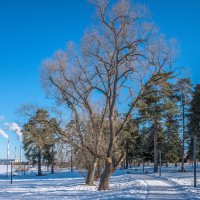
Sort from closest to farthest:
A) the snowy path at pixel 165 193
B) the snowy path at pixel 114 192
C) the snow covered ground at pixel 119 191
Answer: the snowy path at pixel 165 193 < the snowy path at pixel 114 192 < the snow covered ground at pixel 119 191

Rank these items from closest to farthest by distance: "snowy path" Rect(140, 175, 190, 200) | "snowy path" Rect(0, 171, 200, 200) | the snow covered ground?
"snowy path" Rect(140, 175, 190, 200), "snowy path" Rect(0, 171, 200, 200), the snow covered ground

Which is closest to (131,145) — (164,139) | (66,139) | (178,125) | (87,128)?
(164,139)

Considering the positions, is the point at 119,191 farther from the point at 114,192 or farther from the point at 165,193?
the point at 165,193

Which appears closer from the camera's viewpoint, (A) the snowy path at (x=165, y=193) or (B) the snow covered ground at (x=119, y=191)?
(A) the snowy path at (x=165, y=193)

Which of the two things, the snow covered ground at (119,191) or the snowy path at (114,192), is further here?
the snow covered ground at (119,191)

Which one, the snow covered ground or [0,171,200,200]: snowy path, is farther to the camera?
the snow covered ground

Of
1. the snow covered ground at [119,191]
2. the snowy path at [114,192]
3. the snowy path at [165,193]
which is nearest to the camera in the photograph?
the snowy path at [165,193]

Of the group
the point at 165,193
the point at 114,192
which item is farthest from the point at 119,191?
the point at 165,193

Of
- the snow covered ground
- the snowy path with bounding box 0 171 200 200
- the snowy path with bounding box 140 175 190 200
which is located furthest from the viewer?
the snow covered ground

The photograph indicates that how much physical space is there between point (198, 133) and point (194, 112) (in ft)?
9.19

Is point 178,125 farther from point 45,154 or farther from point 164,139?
point 45,154

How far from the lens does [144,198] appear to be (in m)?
18.7

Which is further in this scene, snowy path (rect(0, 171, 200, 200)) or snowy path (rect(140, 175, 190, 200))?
snowy path (rect(0, 171, 200, 200))

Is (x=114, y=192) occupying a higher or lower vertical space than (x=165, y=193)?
lower
